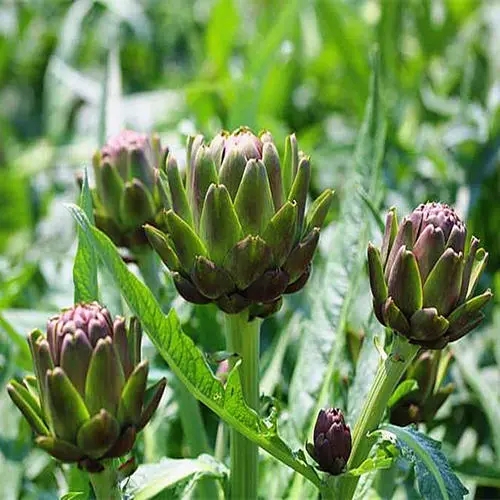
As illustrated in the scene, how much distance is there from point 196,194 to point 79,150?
0.95 meters

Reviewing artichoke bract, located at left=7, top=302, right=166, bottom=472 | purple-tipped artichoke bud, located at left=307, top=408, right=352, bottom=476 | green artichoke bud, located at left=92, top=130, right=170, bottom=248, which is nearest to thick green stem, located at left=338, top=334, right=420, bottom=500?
purple-tipped artichoke bud, located at left=307, top=408, right=352, bottom=476

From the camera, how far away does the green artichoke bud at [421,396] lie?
2.52ft

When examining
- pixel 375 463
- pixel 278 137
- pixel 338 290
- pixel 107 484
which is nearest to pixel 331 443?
pixel 375 463

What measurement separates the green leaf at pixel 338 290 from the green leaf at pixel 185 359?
0.17 m

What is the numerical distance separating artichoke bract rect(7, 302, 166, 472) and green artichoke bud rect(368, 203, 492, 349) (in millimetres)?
144

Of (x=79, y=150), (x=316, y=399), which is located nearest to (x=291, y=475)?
(x=316, y=399)

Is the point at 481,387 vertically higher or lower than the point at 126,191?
lower

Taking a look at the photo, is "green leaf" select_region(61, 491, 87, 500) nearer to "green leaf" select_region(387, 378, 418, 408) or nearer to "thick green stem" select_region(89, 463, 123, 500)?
"thick green stem" select_region(89, 463, 123, 500)

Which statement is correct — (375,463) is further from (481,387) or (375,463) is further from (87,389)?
(481,387)

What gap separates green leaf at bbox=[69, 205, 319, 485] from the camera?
2.12ft

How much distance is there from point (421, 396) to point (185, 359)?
20 cm

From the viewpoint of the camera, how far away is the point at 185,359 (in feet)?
2.15

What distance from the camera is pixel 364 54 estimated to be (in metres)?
1.52

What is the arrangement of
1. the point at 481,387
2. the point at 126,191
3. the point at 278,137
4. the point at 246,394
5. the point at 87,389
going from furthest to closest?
the point at 278,137 → the point at 481,387 → the point at 126,191 → the point at 246,394 → the point at 87,389
